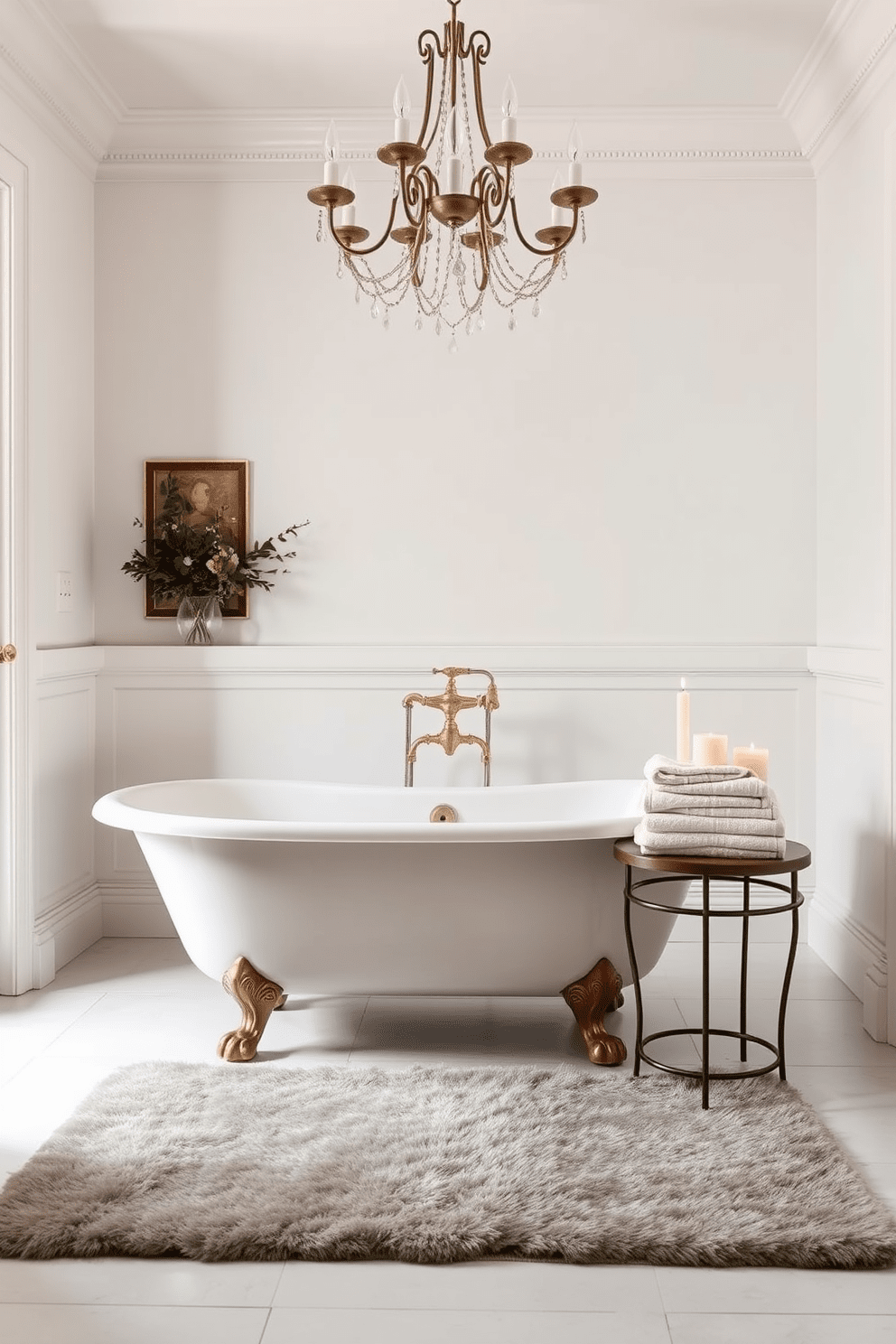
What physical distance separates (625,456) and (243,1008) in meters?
2.16

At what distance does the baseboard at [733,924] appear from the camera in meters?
3.76

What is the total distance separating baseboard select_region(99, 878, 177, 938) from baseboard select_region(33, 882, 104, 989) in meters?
0.03

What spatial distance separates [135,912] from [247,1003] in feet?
4.06

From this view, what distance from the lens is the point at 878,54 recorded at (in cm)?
305

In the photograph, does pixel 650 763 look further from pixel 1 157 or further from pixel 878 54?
pixel 1 157

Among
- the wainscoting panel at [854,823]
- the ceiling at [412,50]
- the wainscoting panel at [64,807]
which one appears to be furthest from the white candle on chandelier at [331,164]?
the wainscoting panel at [854,823]

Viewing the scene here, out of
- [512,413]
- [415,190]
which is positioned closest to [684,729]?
[512,413]

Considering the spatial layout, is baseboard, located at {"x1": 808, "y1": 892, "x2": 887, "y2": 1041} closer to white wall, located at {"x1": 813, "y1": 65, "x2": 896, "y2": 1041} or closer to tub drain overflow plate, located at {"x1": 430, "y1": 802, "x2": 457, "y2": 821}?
white wall, located at {"x1": 813, "y1": 65, "x2": 896, "y2": 1041}

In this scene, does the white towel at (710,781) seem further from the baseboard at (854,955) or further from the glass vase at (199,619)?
the glass vase at (199,619)

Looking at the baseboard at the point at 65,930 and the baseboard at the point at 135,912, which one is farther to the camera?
the baseboard at the point at 135,912

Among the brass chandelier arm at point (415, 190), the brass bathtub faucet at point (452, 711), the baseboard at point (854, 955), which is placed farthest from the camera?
the brass bathtub faucet at point (452, 711)

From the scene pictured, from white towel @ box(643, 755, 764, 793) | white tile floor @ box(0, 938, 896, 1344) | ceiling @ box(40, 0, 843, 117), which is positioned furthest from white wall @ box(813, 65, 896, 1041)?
white towel @ box(643, 755, 764, 793)

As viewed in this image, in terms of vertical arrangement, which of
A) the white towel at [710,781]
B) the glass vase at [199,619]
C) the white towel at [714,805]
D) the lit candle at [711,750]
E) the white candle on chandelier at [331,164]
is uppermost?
the white candle on chandelier at [331,164]

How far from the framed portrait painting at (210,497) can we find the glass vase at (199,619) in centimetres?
9
